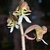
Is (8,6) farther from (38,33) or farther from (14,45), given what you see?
(38,33)

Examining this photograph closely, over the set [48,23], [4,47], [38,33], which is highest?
[38,33]

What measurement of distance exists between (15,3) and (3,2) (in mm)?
101

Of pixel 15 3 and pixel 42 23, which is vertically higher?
pixel 15 3

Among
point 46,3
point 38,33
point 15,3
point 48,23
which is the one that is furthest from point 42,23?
point 38,33

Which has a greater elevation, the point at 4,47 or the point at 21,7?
the point at 21,7

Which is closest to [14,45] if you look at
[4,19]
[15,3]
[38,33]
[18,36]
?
[18,36]

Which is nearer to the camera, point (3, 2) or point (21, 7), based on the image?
point (21, 7)

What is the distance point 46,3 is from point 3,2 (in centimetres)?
32

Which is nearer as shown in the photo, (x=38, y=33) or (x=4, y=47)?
(x=38, y=33)

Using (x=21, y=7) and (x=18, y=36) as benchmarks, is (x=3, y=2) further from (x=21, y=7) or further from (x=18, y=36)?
(x=21, y=7)

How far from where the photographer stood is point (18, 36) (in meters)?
1.35

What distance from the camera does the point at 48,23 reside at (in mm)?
1362

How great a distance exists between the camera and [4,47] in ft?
4.37

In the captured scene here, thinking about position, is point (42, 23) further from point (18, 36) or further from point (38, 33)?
point (38, 33)
